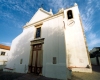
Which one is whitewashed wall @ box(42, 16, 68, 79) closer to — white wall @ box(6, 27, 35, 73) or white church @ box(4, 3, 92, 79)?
white church @ box(4, 3, 92, 79)

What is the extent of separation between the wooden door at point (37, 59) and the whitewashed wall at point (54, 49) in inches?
25.3

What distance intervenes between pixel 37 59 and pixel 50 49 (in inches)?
80.2

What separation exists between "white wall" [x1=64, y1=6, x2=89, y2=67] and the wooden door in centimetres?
524

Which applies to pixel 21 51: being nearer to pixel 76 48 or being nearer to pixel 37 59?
pixel 37 59

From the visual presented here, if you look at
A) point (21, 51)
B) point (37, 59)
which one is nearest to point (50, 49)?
point (37, 59)

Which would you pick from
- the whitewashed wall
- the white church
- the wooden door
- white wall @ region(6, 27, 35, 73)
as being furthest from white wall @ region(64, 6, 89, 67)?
white wall @ region(6, 27, 35, 73)

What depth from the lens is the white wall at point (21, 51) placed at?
8758mm

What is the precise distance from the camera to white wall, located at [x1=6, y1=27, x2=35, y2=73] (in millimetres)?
8758

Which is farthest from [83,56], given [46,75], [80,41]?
[46,75]

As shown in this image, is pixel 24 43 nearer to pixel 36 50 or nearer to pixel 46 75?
pixel 36 50

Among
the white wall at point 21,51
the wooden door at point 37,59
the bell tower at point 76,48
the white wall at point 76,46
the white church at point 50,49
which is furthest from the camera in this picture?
the white wall at point 76,46

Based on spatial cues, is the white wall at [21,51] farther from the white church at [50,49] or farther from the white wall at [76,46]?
the white wall at [76,46]

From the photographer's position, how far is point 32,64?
8188mm

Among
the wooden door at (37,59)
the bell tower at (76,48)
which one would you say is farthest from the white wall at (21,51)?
the bell tower at (76,48)
